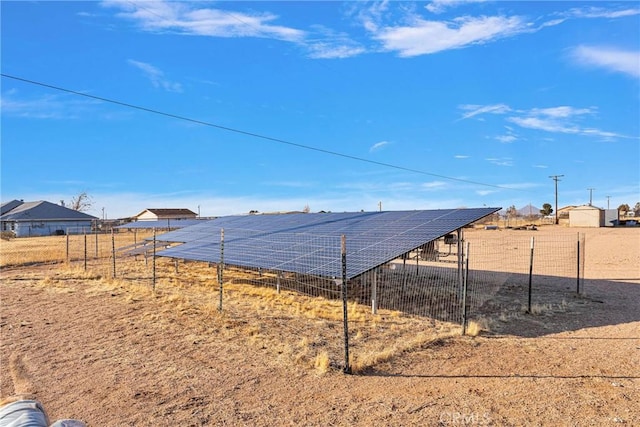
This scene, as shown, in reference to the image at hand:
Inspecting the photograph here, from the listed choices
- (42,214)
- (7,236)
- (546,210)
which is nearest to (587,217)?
(546,210)

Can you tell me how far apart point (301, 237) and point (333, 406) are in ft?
30.9

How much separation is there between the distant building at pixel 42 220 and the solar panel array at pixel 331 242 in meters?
48.6

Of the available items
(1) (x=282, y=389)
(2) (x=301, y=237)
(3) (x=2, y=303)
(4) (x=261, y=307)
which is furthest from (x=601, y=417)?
(3) (x=2, y=303)

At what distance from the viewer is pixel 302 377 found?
19.6 feet

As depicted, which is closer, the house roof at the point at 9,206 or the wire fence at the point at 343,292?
the wire fence at the point at 343,292

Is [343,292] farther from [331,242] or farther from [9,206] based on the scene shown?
[9,206]

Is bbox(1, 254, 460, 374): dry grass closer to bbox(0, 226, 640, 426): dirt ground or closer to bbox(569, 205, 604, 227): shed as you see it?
bbox(0, 226, 640, 426): dirt ground

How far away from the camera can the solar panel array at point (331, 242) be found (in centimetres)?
955

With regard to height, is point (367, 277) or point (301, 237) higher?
point (301, 237)

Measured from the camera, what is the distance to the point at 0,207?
73500 millimetres

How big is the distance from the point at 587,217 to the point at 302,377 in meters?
73.7

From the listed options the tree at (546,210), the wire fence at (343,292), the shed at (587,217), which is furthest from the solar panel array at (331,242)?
the tree at (546,210)

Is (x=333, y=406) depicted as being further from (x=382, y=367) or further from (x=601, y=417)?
(x=601, y=417)

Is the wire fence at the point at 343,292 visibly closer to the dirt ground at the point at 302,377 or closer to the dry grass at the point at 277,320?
the dry grass at the point at 277,320
